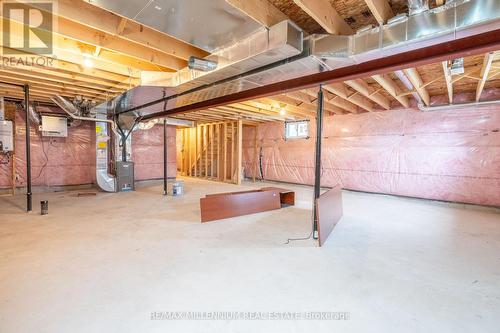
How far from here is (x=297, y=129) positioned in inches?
303

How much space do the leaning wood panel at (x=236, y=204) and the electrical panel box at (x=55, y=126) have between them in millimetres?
4730

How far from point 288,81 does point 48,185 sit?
21.7ft

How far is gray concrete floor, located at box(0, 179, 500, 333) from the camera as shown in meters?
1.58

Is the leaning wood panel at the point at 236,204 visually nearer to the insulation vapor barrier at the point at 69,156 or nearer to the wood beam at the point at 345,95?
the wood beam at the point at 345,95

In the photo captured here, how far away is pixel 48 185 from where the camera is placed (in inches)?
242

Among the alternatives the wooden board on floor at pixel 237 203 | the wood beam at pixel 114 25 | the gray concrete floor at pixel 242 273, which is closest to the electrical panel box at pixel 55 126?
the gray concrete floor at pixel 242 273

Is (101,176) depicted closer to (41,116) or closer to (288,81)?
(41,116)

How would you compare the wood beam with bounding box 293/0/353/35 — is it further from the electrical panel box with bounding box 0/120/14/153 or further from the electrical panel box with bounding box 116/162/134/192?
the electrical panel box with bounding box 0/120/14/153

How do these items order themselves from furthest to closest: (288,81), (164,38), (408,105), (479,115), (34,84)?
1. (408,105)
2. (479,115)
3. (34,84)
4. (288,81)
5. (164,38)

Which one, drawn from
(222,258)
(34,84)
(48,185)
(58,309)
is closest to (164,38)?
(222,258)

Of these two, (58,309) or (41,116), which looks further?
(41,116)

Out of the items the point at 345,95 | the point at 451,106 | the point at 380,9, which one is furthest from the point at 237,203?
the point at 451,106

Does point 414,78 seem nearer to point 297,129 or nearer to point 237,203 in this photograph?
point 237,203

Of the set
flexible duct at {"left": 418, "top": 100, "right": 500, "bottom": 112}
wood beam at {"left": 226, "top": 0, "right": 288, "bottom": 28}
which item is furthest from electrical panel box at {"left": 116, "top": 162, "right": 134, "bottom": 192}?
flexible duct at {"left": 418, "top": 100, "right": 500, "bottom": 112}
